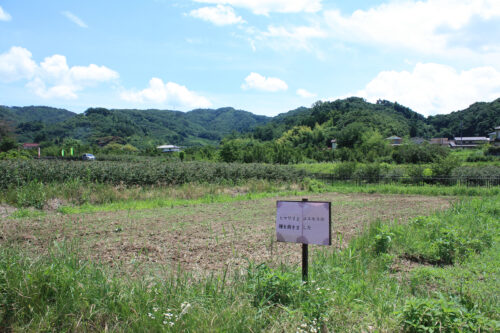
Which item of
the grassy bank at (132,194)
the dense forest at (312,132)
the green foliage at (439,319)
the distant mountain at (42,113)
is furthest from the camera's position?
the distant mountain at (42,113)

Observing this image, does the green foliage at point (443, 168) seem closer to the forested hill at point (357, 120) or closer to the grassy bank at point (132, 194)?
the grassy bank at point (132, 194)

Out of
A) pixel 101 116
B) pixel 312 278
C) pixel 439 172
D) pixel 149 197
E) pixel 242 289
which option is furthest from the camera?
pixel 101 116

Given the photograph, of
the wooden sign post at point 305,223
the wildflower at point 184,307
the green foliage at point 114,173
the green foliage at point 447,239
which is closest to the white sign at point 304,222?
the wooden sign post at point 305,223

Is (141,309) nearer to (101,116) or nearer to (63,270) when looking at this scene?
(63,270)

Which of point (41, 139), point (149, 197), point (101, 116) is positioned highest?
point (101, 116)

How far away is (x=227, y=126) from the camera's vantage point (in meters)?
180

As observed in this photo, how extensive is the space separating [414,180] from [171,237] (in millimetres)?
16829

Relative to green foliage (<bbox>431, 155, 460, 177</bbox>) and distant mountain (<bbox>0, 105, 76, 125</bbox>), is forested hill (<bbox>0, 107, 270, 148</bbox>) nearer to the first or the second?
distant mountain (<bbox>0, 105, 76, 125</bbox>)

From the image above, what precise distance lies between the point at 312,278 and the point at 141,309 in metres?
1.74

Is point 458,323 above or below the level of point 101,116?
below

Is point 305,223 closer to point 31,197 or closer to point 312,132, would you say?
point 31,197

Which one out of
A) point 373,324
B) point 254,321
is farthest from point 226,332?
point 373,324

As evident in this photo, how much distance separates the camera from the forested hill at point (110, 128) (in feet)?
286

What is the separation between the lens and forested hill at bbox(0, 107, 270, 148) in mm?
87062
